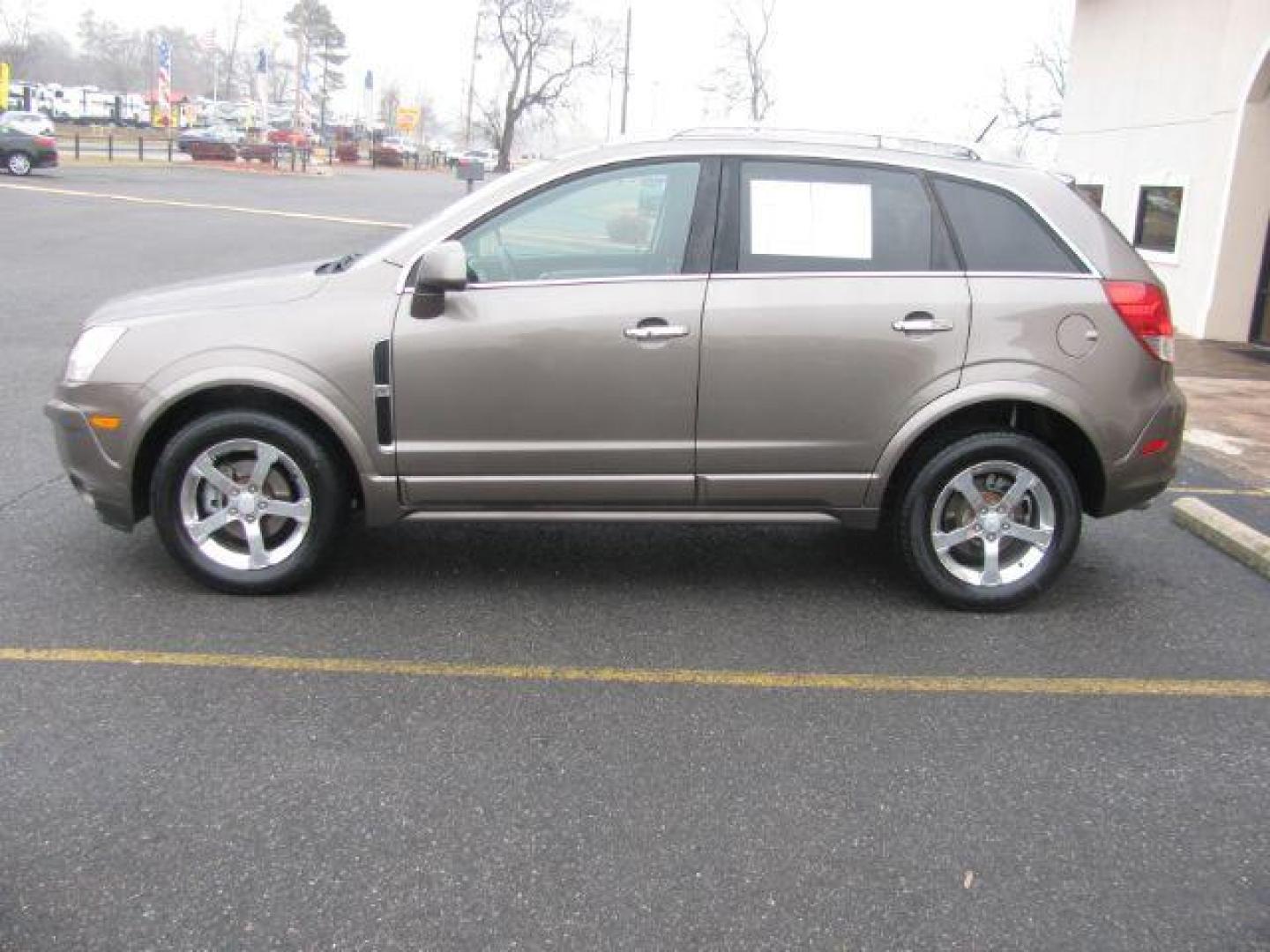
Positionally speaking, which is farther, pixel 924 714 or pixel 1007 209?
pixel 1007 209

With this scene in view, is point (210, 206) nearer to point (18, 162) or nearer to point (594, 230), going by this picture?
point (18, 162)

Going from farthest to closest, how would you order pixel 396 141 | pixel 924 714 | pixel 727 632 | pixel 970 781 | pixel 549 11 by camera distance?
pixel 396 141, pixel 549 11, pixel 727 632, pixel 924 714, pixel 970 781

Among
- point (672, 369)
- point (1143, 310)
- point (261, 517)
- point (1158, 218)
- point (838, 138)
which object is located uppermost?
point (1158, 218)

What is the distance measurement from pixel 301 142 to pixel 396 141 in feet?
128

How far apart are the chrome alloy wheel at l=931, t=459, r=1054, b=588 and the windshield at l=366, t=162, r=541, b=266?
2.13 meters

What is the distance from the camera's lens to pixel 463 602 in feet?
16.0

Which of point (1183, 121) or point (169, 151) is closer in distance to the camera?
point (1183, 121)

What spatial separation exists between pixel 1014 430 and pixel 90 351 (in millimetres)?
3750

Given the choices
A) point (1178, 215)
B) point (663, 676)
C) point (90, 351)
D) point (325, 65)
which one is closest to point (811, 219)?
point (663, 676)

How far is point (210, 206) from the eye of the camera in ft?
89.6

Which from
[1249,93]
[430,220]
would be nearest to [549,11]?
[1249,93]

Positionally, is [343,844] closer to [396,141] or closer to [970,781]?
[970,781]

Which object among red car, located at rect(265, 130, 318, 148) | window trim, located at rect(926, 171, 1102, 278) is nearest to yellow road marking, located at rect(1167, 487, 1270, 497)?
window trim, located at rect(926, 171, 1102, 278)

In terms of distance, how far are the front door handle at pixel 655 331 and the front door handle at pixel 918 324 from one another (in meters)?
0.83
